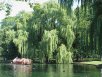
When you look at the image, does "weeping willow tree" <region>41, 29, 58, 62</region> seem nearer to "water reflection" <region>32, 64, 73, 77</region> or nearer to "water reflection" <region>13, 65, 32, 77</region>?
"water reflection" <region>13, 65, 32, 77</region>

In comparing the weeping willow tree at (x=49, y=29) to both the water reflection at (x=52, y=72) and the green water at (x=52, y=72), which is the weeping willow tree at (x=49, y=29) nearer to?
the green water at (x=52, y=72)

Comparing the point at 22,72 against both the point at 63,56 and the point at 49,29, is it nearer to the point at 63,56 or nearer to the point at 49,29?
the point at 63,56

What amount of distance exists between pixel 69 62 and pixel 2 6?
3173cm

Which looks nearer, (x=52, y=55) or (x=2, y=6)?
(x=2, y=6)

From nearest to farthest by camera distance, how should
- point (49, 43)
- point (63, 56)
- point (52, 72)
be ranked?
point (52, 72), point (63, 56), point (49, 43)

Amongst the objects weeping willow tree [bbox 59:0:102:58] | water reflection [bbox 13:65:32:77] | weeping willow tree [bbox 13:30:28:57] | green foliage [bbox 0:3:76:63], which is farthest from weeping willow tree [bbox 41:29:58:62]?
weeping willow tree [bbox 59:0:102:58]

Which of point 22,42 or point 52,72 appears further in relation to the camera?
point 22,42

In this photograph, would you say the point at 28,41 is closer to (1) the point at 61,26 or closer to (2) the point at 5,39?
(1) the point at 61,26

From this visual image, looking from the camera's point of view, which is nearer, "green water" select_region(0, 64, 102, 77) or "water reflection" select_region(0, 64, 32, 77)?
"green water" select_region(0, 64, 102, 77)

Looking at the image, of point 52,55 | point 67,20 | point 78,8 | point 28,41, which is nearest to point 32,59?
point 28,41

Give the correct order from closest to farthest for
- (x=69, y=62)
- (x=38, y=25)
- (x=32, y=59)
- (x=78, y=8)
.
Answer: (x=78, y=8) → (x=69, y=62) → (x=38, y=25) → (x=32, y=59)

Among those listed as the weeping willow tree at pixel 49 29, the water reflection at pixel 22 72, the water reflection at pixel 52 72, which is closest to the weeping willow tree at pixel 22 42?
the weeping willow tree at pixel 49 29

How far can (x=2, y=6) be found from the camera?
13.9 metres

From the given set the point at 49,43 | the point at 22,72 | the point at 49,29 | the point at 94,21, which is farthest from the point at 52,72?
the point at 94,21
